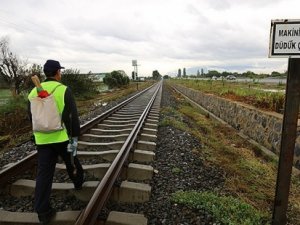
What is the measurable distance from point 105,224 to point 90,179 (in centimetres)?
155

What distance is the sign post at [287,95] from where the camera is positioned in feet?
10.6

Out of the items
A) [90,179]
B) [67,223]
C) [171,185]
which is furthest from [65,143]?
[171,185]

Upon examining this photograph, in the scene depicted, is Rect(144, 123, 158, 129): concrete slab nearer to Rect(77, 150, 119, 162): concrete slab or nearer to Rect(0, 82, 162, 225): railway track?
Rect(0, 82, 162, 225): railway track

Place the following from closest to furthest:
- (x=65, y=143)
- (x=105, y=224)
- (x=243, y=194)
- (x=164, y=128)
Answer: (x=105, y=224)
(x=65, y=143)
(x=243, y=194)
(x=164, y=128)

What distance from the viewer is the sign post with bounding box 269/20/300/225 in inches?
A: 127

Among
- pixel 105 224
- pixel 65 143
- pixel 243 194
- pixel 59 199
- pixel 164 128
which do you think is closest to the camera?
pixel 105 224

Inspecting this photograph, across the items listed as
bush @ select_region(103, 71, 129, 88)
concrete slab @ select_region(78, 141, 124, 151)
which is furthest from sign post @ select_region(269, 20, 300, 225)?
bush @ select_region(103, 71, 129, 88)

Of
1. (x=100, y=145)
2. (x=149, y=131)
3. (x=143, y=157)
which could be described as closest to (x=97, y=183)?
(x=143, y=157)

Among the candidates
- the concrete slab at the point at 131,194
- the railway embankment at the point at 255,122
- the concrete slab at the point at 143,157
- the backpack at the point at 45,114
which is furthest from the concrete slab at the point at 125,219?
the railway embankment at the point at 255,122

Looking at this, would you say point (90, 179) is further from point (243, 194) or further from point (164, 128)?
point (164, 128)

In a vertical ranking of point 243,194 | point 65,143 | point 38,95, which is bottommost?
point 243,194

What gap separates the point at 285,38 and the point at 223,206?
84.1 inches

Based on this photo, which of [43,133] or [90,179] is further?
[90,179]

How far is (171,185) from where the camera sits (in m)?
4.59
